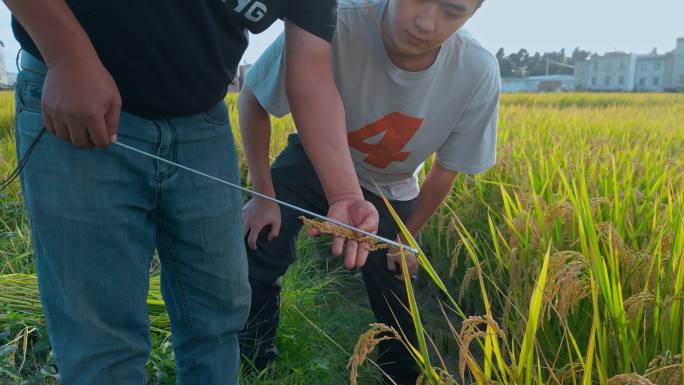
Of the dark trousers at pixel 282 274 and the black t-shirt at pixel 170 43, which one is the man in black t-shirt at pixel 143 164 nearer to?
the black t-shirt at pixel 170 43

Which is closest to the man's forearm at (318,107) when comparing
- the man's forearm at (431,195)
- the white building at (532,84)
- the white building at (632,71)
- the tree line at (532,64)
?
the man's forearm at (431,195)

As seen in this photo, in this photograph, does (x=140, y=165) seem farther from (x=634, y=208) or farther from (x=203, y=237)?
(x=634, y=208)

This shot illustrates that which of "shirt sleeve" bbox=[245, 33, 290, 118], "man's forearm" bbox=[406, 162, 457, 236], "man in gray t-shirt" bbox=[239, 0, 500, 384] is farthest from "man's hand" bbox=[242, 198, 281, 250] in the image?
"man's forearm" bbox=[406, 162, 457, 236]

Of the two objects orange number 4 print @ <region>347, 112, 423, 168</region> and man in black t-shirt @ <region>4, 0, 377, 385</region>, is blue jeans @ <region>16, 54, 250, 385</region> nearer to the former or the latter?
man in black t-shirt @ <region>4, 0, 377, 385</region>

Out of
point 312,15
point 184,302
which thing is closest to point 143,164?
point 184,302

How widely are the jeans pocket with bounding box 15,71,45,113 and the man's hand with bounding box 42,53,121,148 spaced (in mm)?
100

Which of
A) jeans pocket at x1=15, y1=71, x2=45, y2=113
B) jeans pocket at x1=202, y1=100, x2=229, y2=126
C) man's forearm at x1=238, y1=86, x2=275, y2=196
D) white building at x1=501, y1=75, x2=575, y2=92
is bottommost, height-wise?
man's forearm at x1=238, y1=86, x2=275, y2=196

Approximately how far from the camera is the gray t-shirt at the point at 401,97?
1500 millimetres

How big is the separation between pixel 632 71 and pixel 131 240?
62.0m

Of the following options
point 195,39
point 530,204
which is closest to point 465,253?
point 530,204

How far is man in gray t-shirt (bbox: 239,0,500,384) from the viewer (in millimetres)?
1500

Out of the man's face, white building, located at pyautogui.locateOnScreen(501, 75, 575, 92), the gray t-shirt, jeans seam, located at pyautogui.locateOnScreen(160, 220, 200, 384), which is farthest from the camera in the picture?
white building, located at pyautogui.locateOnScreen(501, 75, 575, 92)

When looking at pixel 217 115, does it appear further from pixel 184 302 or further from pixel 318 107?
pixel 184 302

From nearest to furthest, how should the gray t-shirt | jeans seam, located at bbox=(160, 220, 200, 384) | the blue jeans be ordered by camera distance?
the blue jeans < jeans seam, located at bbox=(160, 220, 200, 384) < the gray t-shirt
